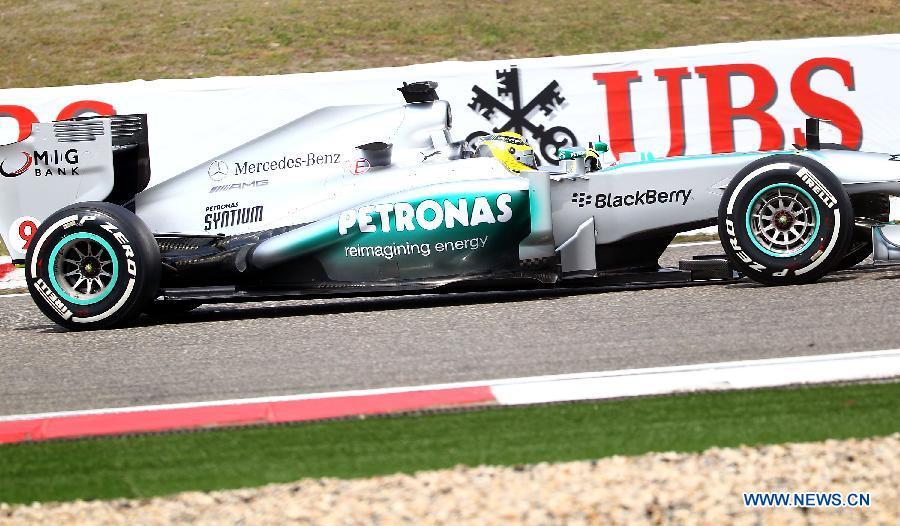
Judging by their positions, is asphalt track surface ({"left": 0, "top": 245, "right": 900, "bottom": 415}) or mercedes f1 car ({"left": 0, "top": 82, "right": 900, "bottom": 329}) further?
mercedes f1 car ({"left": 0, "top": 82, "right": 900, "bottom": 329})

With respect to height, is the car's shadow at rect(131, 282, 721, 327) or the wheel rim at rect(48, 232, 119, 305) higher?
the wheel rim at rect(48, 232, 119, 305)

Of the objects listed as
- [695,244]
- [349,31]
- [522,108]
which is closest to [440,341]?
[695,244]

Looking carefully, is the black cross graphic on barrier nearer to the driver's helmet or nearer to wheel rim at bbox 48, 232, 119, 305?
the driver's helmet

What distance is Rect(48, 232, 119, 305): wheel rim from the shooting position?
830 cm

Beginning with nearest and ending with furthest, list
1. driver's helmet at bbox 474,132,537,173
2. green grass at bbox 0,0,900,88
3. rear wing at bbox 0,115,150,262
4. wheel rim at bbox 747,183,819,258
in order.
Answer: wheel rim at bbox 747,183,819,258 < driver's helmet at bbox 474,132,537,173 < rear wing at bbox 0,115,150,262 < green grass at bbox 0,0,900,88

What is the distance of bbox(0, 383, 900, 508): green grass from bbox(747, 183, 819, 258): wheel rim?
2.55 m

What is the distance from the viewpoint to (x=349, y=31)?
19.9 metres

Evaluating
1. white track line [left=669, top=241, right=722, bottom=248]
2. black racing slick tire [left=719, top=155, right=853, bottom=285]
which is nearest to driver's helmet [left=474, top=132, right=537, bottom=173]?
black racing slick tire [left=719, top=155, right=853, bottom=285]

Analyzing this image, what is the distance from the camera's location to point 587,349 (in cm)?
634

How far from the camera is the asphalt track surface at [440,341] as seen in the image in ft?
19.8

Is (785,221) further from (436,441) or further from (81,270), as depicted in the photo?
(81,270)

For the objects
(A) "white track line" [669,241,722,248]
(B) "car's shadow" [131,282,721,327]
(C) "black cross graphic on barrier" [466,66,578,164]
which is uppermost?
(C) "black cross graphic on barrier" [466,66,578,164]

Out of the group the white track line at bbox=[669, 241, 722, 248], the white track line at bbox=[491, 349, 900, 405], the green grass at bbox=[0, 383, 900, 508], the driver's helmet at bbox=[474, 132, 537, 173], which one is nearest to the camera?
the green grass at bbox=[0, 383, 900, 508]

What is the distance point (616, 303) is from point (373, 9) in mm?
13847
